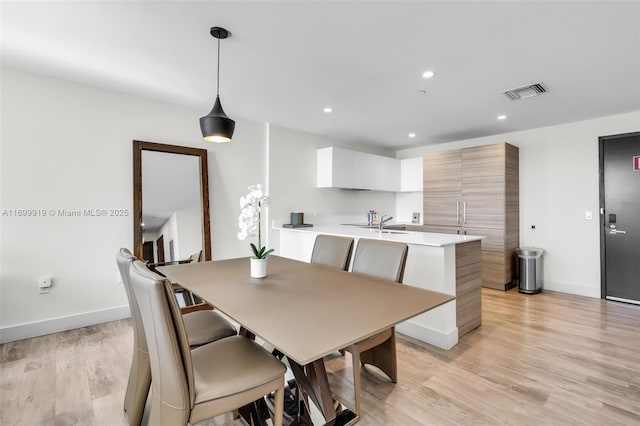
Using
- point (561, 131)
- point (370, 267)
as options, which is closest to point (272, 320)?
point (370, 267)

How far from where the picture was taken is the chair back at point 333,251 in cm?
253

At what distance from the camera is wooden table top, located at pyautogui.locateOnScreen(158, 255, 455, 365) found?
112cm

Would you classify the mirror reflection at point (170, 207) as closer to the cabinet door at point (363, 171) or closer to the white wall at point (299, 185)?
the white wall at point (299, 185)

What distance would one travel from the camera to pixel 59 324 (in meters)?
3.04

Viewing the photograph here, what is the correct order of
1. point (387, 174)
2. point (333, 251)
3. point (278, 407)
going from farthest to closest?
point (387, 174), point (333, 251), point (278, 407)

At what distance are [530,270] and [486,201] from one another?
1.17 metres

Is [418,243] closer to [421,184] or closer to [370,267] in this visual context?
[370,267]

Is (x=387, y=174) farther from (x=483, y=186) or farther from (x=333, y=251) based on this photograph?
(x=333, y=251)

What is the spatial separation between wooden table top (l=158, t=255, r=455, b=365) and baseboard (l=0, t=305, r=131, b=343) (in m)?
1.67

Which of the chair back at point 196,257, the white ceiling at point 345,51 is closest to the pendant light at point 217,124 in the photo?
the white ceiling at point 345,51

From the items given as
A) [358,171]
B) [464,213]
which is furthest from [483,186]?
[358,171]

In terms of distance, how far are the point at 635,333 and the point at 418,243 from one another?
2472 millimetres

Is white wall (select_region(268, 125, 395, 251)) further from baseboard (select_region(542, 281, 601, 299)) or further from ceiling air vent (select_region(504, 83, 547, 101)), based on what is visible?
baseboard (select_region(542, 281, 601, 299))

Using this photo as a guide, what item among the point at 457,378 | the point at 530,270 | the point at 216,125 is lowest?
the point at 457,378
